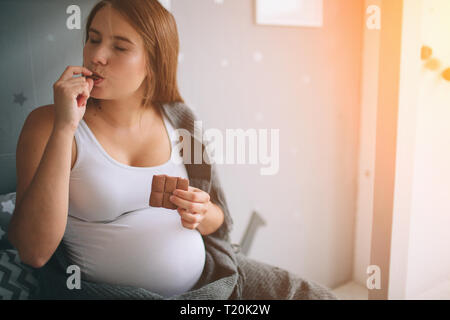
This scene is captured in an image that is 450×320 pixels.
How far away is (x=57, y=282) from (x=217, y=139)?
20.0 inches

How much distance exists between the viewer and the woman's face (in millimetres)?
650

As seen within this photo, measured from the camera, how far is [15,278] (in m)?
0.64

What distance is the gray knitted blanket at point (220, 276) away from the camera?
0.68 meters

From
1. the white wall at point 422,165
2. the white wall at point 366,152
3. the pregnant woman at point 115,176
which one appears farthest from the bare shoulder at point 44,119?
the white wall at point 422,165

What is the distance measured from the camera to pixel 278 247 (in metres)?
0.97

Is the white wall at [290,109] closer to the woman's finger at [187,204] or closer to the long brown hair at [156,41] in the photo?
the long brown hair at [156,41]

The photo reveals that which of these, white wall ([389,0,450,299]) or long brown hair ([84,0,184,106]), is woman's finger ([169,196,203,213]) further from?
white wall ([389,0,450,299])

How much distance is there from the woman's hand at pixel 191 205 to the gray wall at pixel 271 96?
0.49ft

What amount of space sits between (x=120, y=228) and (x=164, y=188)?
13 cm

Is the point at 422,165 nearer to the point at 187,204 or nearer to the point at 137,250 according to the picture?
the point at 187,204

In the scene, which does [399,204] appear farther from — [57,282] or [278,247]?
[57,282]

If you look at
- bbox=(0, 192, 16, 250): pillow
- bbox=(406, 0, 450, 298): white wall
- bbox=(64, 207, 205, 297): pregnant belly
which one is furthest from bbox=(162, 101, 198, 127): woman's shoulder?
bbox=(406, 0, 450, 298): white wall

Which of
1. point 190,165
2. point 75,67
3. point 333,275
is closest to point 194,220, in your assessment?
point 190,165

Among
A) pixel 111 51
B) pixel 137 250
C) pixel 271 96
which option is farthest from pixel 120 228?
pixel 271 96
